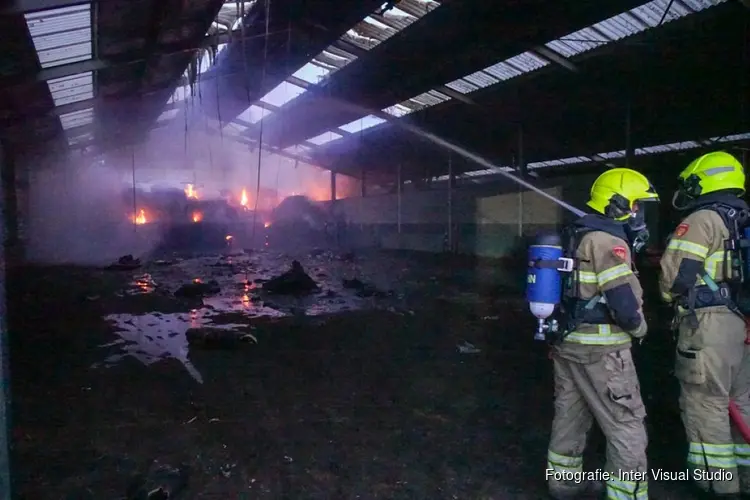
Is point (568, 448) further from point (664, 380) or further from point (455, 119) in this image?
point (455, 119)

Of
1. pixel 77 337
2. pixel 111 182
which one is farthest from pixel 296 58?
pixel 111 182

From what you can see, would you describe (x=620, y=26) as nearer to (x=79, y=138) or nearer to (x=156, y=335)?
(x=156, y=335)

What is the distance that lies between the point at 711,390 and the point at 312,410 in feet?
9.54

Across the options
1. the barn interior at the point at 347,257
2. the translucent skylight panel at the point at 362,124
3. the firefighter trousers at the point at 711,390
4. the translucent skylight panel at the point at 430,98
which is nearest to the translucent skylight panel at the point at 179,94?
the barn interior at the point at 347,257

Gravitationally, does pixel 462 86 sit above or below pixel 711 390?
above

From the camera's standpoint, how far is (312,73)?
12.9m

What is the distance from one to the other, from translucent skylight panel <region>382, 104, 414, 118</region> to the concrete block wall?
3.16m

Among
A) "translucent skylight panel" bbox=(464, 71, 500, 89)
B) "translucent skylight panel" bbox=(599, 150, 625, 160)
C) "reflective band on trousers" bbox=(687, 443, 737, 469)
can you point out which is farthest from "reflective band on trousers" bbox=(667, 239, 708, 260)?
"translucent skylight panel" bbox=(599, 150, 625, 160)

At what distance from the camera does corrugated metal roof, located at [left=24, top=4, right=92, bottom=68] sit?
6961 millimetres

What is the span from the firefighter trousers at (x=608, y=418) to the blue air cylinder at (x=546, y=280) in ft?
1.07

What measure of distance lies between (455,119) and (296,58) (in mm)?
5013

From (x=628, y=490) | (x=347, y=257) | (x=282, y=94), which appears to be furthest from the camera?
(x=347, y=257)

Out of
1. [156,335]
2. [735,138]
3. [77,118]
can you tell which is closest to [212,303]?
[156,335]

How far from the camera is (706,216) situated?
2.91 m
